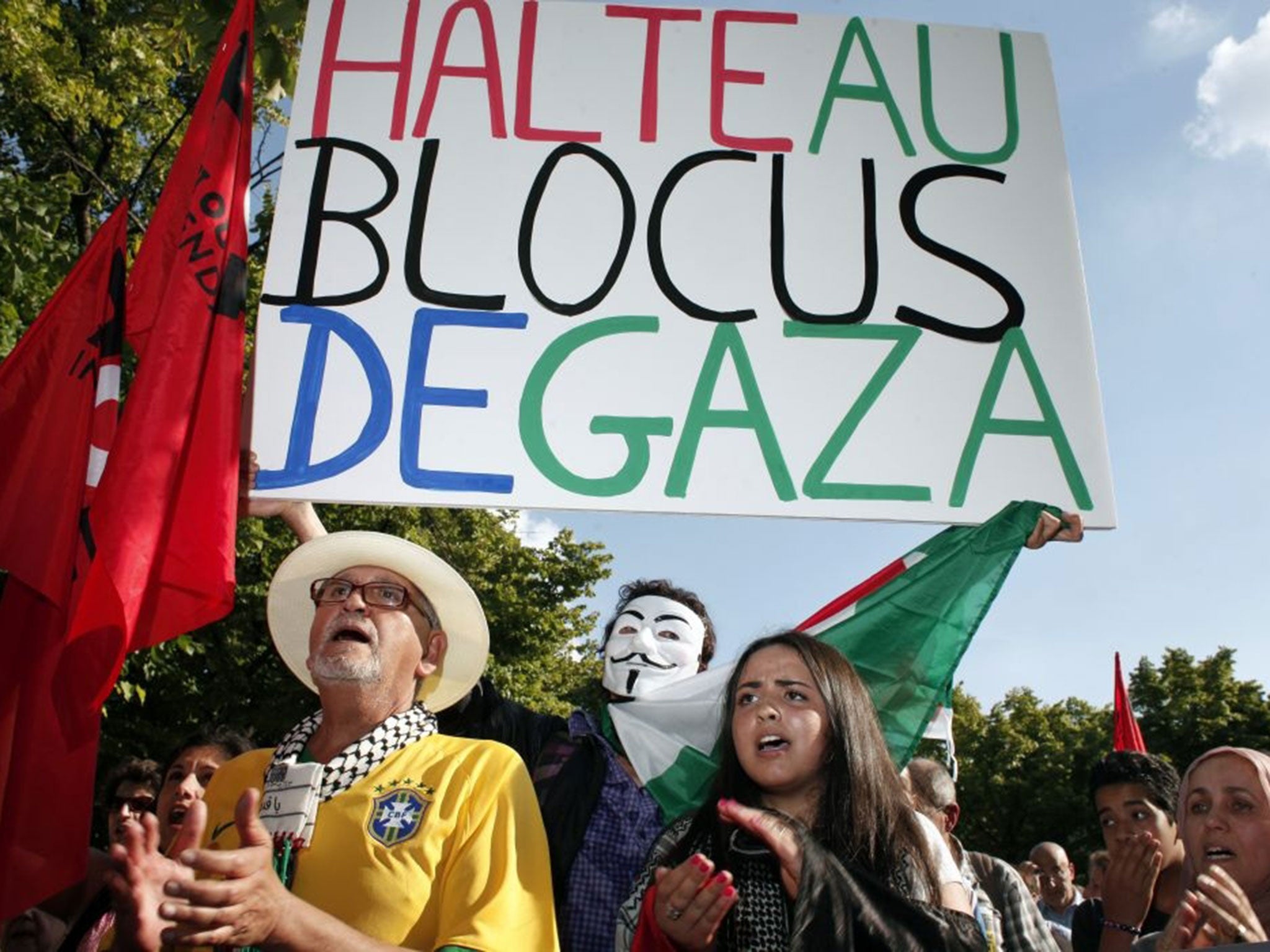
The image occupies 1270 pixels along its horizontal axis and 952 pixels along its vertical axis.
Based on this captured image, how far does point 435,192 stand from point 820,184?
1074 millimetres

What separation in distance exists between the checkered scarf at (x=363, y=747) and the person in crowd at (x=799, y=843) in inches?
22.9

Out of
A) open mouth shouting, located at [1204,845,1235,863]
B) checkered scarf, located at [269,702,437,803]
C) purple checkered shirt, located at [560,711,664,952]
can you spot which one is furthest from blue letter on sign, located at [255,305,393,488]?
open mouth shouting, located at [1204,845,1235,863]

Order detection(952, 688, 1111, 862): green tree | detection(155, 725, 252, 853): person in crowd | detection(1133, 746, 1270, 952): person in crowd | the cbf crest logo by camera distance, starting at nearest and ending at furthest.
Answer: the cbf crest logo
detection(1133, 746, 1270, 952): person in crowd
detection(155, 725, 252, 853): person in crowd
detection(952, 688, 1111, 862): green tree

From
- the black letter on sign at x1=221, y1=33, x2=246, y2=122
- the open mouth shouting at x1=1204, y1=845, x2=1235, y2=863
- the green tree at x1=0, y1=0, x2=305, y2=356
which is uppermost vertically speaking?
the green tree at x1=0, y1=0, x2=305, y2=356

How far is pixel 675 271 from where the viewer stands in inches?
122

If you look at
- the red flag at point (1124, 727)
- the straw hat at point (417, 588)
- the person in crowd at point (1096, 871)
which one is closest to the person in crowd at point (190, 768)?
the straw hat at point (417, 588)

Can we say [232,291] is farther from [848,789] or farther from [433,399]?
[848,789]

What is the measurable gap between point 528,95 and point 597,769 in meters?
1.92

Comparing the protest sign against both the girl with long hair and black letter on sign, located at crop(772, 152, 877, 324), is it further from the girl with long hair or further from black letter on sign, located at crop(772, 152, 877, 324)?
the girl with long hair

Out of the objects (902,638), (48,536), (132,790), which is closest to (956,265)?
(902,638)

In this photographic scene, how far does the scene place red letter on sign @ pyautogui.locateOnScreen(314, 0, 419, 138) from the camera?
10.7 ft

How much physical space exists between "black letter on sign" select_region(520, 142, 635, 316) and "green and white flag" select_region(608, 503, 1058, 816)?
1.02 meters

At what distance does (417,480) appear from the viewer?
2771 mm

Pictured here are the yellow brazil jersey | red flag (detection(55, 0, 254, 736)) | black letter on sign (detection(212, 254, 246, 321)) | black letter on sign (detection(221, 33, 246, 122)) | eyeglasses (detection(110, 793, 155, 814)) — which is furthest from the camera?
eyeglasses (detection(110, 793, 155, 814))
